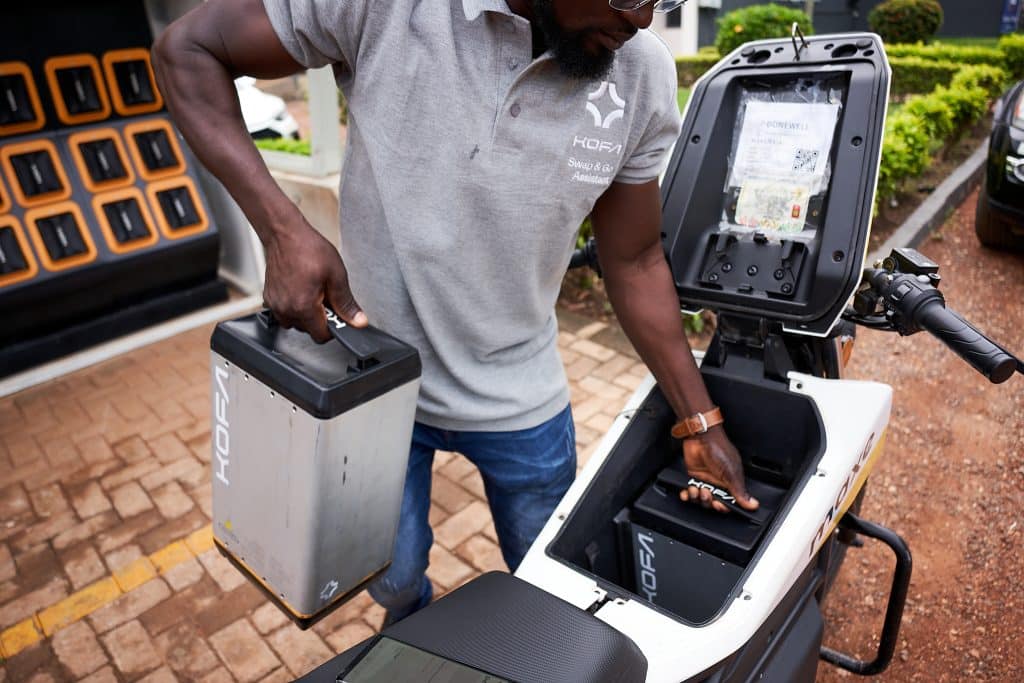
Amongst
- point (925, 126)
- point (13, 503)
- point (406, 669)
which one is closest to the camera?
point (406, 669)

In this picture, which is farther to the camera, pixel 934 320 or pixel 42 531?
pixel 42 531

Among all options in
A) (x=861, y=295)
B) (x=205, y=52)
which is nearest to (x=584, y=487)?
(x=861, y=295)

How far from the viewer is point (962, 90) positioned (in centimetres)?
768

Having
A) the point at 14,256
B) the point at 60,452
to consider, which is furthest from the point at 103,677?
the point at 14,256

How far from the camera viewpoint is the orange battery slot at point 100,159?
13.9 ft

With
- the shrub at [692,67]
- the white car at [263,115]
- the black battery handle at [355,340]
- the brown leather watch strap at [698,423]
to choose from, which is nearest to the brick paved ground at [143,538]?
the brown leather watch strap at [698,423]

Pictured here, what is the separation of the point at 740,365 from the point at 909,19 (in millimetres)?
14927

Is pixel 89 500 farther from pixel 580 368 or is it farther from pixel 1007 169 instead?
pixel 1007 169

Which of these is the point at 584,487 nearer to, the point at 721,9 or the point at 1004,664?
the point at 1004,664

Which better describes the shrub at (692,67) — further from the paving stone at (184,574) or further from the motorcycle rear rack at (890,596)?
the motorcycle rear rack at (890,596)

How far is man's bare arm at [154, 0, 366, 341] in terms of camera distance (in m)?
1.42

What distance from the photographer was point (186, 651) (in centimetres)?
258

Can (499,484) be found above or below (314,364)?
below

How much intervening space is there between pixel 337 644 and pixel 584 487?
1.29 metres
